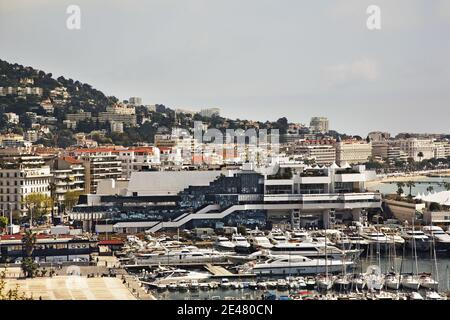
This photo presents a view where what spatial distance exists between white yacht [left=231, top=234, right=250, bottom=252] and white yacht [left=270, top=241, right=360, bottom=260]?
20.7 inches

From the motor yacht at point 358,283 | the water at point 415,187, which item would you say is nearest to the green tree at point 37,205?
the motor yacht at point 358,283

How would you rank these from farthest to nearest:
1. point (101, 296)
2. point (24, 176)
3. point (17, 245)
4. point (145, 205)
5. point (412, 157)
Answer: point (412, 157) → point (24, 176) → point (145, 205) → point (17, 245) → point (101, 296)

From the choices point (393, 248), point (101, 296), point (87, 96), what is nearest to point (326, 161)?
point (87, 96)

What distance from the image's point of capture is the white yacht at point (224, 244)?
47.2ft

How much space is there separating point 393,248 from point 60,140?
16760 mm

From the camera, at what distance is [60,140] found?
29.5 meters

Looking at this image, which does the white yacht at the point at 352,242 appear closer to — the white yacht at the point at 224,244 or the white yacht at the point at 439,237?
the white yacht at the point at 439,237

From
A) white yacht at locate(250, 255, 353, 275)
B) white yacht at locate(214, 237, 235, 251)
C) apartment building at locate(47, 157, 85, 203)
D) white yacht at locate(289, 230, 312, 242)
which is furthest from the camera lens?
apartment building at locate(47, 157, 85, 203)

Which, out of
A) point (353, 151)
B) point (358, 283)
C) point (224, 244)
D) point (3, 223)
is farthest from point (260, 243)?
point (353, 151)

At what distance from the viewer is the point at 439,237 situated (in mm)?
15133

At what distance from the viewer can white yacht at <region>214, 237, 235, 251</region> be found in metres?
14.4

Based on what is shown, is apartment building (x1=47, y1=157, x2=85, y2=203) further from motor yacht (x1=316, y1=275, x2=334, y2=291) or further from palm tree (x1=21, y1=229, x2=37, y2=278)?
motor yacht (x1=316, y1=275, x2=334, y2=291)

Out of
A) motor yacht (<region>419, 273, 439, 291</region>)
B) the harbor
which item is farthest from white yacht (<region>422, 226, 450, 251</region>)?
motor yacht (<region>419, 273, 439, 291</region>)
